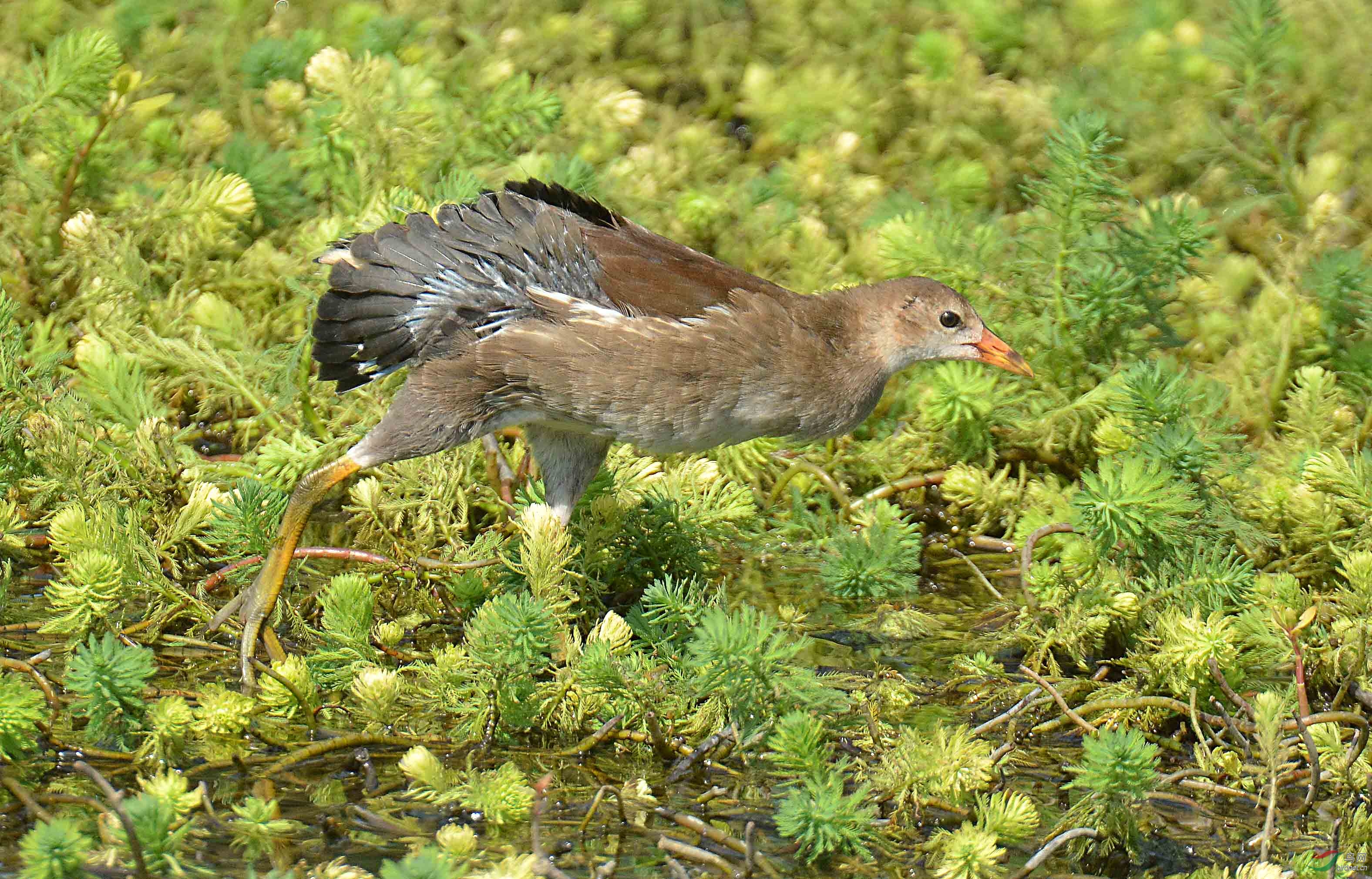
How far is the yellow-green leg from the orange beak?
1.73 metres

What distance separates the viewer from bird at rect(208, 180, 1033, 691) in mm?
4062

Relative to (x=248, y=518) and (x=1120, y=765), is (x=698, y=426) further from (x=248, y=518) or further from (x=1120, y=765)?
(x=1120, y=765)

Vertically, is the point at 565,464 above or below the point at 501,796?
below

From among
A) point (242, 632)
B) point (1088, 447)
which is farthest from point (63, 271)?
point (1088, 447)

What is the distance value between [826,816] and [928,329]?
174 centimetres

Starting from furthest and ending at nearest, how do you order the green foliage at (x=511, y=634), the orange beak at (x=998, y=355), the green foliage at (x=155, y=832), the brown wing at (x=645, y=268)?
the orange beak at (x=998, y=355) → the brown wing at (x=645, y=268) → the green foliage at (x=511, y=634) → the green foliage at (x=155, y=832)

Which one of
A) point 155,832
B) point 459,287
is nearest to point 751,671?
point 155,832

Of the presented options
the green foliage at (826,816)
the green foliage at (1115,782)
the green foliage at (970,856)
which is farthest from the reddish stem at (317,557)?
the green foliage at (1115,782)

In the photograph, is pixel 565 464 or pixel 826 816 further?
pixel 565 464

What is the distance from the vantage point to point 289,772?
358 centimetres

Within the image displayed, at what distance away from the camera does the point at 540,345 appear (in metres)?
4.07

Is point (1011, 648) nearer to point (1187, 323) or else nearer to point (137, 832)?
point (1187, 323)

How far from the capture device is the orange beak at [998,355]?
4.62m

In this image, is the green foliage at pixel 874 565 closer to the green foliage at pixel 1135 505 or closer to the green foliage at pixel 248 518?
the green foliage at pixel 1135 505
